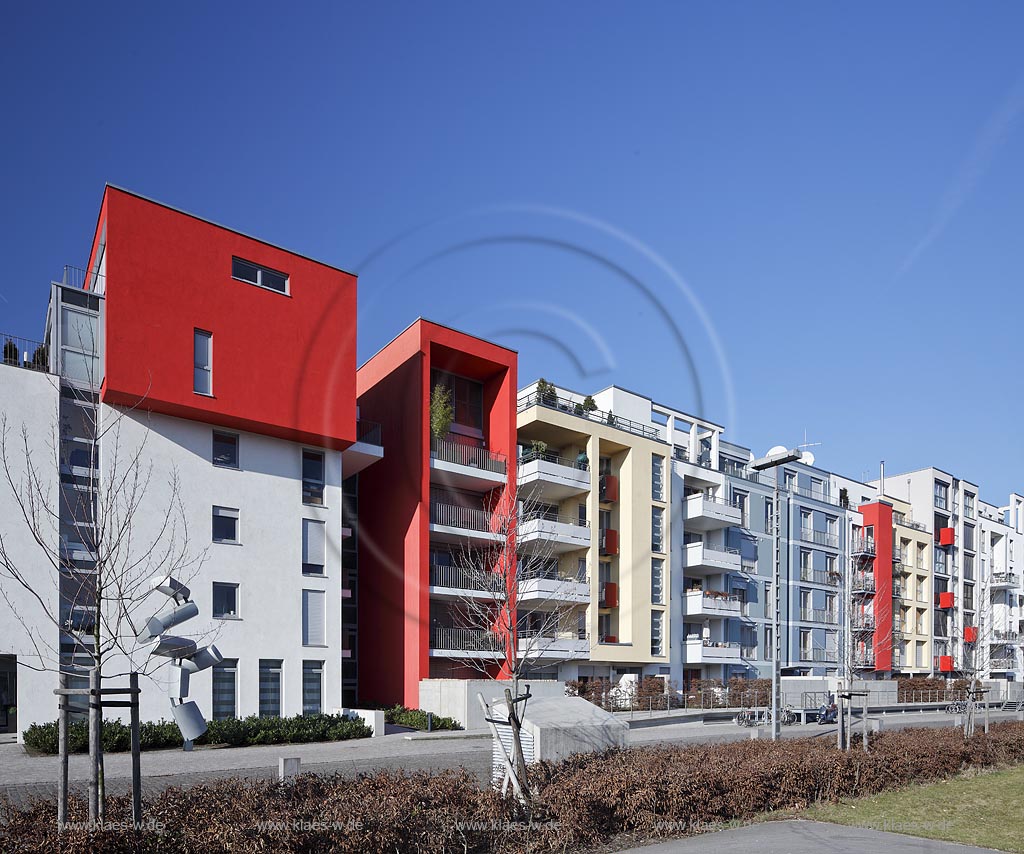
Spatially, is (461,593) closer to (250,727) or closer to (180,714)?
(250,727)

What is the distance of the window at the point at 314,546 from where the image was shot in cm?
3266

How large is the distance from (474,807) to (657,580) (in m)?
39.6

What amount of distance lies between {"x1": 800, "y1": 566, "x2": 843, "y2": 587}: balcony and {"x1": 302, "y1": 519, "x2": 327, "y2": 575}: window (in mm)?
39401

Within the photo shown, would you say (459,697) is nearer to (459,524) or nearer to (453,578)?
(453,578)

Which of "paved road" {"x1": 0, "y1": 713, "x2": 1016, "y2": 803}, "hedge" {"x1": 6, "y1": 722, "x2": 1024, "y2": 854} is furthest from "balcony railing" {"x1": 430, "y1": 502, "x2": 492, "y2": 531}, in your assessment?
"hedge" {"x1": 6, "y1": 722, "x2": 1024, "y2": 854}

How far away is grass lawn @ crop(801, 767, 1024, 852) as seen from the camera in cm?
1224

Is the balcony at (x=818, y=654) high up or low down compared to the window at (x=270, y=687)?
down

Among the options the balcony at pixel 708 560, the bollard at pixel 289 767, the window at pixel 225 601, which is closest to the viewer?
the bollard at pixel 289 767

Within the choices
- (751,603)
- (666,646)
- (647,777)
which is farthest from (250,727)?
(751,603)

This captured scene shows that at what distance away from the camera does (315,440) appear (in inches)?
1289

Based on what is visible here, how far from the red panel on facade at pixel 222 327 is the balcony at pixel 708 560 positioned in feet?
83.3

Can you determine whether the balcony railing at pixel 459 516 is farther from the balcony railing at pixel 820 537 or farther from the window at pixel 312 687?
the balcony railing at pixel 820 537

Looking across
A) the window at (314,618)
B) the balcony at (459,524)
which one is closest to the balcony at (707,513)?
the balcony at (459,524)

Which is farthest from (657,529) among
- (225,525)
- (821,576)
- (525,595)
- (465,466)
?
(225,525)
